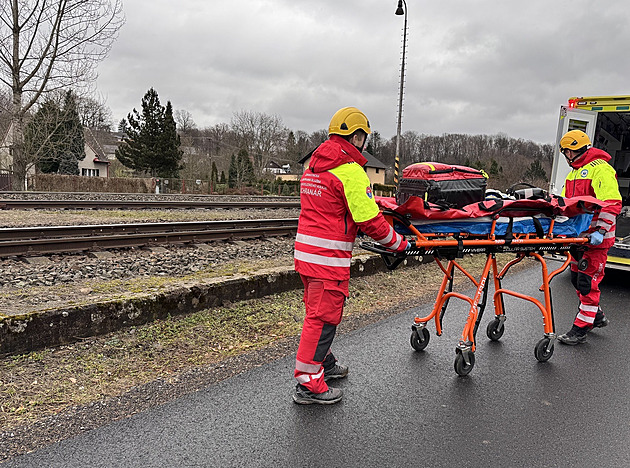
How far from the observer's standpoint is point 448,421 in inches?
132

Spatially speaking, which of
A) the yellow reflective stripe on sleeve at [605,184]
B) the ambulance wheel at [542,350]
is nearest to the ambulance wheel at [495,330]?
the ambulance wheel at [542,350]

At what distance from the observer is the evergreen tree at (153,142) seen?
143 ft

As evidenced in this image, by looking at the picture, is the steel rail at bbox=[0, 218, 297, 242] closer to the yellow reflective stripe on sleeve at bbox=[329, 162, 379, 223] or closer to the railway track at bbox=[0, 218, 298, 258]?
the railway track at bbox=[0, 218, 298, 258]

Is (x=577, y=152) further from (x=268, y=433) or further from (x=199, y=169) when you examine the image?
(x=199, y=169)

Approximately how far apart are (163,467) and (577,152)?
16.8 ft

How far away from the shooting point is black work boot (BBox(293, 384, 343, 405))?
11.5ft

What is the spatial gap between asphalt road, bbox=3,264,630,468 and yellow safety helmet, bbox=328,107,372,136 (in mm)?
1982

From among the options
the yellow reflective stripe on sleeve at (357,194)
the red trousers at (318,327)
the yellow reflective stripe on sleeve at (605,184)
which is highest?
the yellow reflective stripe on sleeve at (605,184)

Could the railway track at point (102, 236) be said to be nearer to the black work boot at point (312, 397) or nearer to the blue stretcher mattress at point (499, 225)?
the black work boot at point (312, 397)

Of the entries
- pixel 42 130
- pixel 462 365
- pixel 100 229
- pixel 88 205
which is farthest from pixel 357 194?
pixel 42 130

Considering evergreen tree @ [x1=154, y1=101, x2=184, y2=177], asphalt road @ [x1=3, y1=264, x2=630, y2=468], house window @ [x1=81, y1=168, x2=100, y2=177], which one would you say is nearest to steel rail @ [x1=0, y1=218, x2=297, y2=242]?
asphalt road @ [x1=3, y1=264, x2=630, y2=468]

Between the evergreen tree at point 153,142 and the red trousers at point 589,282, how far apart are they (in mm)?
41957

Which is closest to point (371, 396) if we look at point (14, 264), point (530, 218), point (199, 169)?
point (530, 218)

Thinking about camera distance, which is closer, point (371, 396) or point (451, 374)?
point (371, 396)
